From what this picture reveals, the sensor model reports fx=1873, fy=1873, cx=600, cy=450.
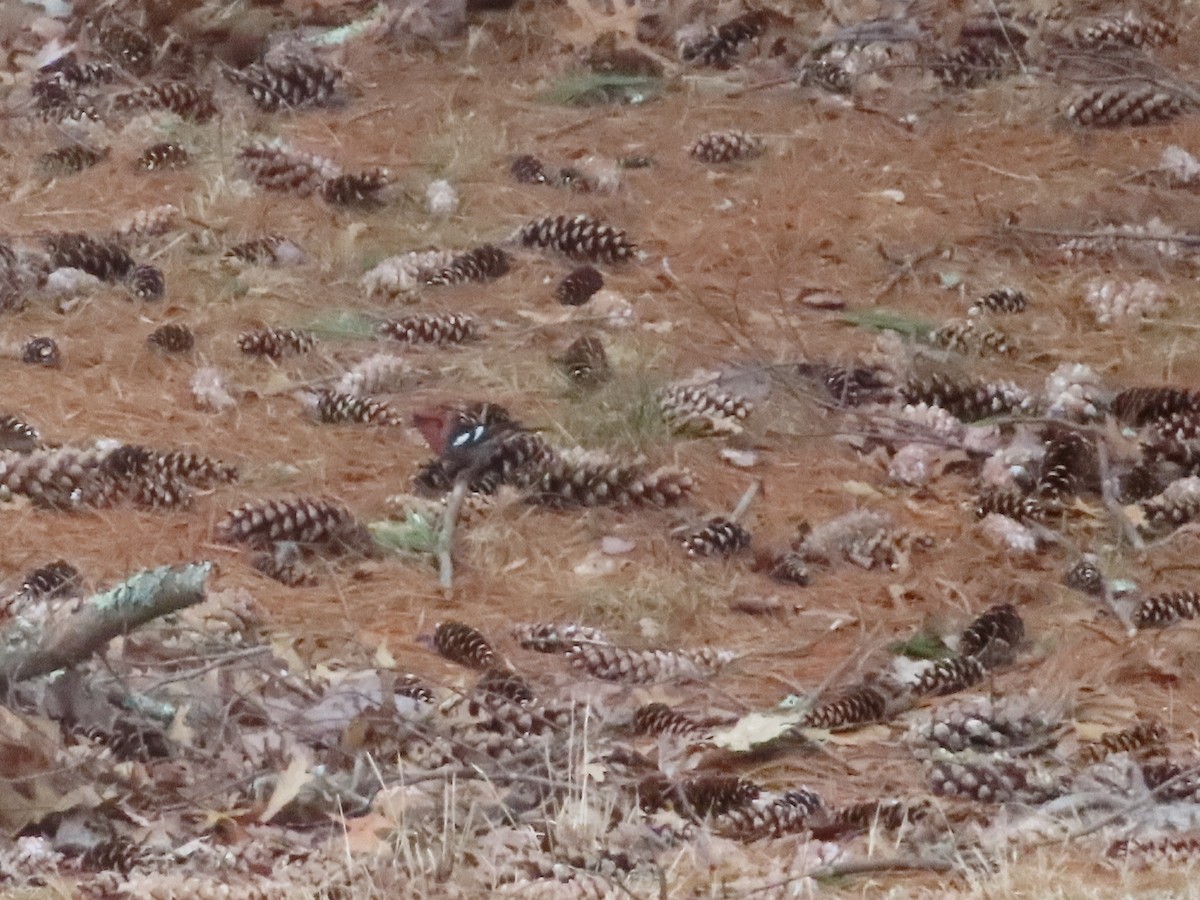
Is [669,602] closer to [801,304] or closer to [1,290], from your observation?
[801,304]

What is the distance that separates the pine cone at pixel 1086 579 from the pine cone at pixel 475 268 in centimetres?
171

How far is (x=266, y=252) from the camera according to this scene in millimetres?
4402

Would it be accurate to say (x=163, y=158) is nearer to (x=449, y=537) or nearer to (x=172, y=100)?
(x=172, y=100)

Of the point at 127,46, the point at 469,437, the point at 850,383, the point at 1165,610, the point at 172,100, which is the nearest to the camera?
the point at 1165,610

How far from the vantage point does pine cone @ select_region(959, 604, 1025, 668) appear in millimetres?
2752

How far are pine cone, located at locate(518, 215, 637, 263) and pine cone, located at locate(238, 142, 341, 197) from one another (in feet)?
2.28

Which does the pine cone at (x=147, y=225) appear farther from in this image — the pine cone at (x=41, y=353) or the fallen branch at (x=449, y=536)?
the fallen branch at (x=449, y=536)

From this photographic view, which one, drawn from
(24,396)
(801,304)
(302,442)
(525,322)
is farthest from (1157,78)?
(24,396)

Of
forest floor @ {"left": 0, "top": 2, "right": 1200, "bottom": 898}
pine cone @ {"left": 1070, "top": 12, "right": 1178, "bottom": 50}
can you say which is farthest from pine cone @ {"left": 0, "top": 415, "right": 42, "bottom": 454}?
pine cone @ {"left": 1070, "top": 12, "right": 1178, "bottom": 50}

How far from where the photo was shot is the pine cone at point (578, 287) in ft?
13.6

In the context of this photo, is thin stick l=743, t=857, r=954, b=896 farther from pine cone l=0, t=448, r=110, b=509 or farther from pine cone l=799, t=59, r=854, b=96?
pine cone l=799, t=59, r=854, b=96

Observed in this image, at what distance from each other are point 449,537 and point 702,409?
0.70 meters

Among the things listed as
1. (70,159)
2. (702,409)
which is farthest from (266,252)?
(702,409)

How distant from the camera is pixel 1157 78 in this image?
5.09m
